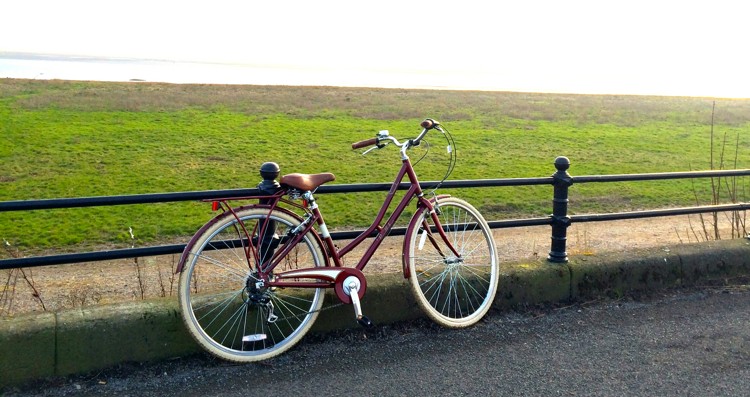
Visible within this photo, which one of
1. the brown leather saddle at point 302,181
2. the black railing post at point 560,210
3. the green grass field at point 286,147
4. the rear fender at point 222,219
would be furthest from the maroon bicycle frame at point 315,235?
the green grass field at point 286,147

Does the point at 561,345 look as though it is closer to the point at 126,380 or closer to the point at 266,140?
the point at 126,380

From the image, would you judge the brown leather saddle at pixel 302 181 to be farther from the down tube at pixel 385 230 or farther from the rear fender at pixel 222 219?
the down tube at pixel 385 230

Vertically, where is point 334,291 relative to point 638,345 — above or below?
above

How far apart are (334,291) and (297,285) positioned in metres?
0.34

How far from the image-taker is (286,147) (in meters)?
19.8

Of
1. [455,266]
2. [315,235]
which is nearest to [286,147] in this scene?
[455,266]

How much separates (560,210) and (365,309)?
1980 mm

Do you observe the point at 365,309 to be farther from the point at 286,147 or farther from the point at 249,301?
the point at 286,147

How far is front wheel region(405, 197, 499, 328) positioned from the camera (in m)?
5.48

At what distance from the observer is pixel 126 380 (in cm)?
459

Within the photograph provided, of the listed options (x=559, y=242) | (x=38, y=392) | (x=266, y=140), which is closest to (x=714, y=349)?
(x=559, y=242)

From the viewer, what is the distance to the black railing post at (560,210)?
20.4ft

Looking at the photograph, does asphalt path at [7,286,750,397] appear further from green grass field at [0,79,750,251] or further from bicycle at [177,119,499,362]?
green grass field at [0,79,750,251]

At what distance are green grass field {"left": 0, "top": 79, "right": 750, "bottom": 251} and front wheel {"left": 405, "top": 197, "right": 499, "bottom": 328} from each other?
3.82 meters
